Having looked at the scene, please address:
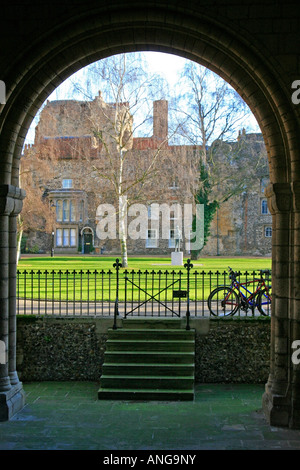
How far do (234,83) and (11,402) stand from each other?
508cm

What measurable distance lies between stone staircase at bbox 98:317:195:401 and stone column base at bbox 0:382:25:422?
1.21 metres

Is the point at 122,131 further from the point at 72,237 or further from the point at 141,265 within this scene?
A: the point at 72,237

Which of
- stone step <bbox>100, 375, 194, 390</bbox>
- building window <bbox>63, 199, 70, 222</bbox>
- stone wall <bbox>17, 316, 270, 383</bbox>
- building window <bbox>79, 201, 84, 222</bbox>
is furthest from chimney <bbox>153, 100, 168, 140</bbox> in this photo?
building window <bbox>63, 199, 70, 222</bbox>

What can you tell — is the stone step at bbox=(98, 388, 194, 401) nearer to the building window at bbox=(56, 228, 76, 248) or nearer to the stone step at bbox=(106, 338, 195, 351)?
the stone step at bbox=(106, 338, 195, 351)

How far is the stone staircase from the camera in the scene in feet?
23.9

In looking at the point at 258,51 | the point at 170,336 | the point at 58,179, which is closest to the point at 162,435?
the point at 170,336

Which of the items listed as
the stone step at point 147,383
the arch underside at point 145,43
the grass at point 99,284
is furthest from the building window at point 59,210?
the arch underside at point 145,43

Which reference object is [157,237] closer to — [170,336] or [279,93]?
[170,336]

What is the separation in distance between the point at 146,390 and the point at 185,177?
17.0m

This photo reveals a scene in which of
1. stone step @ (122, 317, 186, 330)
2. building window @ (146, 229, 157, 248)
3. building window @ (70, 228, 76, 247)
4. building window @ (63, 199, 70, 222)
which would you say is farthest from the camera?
building window @ (63, 199, 70, 222)

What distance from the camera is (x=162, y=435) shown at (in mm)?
5617

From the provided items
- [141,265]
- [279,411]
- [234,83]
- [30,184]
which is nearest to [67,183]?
[30,184]

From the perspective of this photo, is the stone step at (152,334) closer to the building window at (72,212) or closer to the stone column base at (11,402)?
the stone column base at (11,402)

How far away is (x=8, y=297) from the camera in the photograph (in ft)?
21.4
